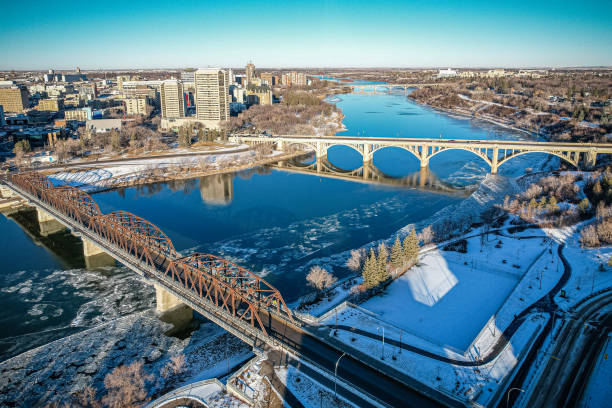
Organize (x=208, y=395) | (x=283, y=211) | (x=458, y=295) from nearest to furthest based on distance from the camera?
(x=208, y=395) → (x=458, y=295) → (x=283, y=211)

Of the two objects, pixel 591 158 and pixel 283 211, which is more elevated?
pixel 591 158

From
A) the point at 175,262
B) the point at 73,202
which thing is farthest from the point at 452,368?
the point at 73,202

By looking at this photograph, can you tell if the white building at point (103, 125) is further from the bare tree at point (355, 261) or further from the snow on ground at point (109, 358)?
the bare tree at point (355, 261)

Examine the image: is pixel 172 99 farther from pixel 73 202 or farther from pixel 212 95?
pixel 73 202

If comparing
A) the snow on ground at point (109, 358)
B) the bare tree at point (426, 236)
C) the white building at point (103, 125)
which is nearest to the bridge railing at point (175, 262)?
the snow on ground at point (109, 358)

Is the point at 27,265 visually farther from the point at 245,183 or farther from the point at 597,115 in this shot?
the point at 597,115

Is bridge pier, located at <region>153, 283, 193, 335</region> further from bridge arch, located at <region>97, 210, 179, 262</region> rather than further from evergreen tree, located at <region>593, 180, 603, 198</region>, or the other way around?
evergreen tree, located at <region>593, 180, 603, 198</region>
